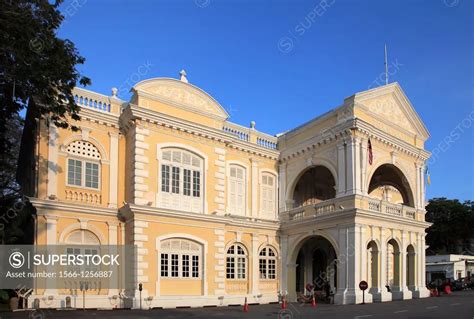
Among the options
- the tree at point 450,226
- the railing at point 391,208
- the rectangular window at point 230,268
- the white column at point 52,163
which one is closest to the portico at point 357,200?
the railing at point 391,208

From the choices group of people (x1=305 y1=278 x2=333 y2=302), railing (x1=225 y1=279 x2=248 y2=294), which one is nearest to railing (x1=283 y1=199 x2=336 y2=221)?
group of people (x1=305 y1=278 x2=333 y2=302)

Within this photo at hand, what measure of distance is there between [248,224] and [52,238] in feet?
34.0

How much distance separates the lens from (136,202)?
20438 mm

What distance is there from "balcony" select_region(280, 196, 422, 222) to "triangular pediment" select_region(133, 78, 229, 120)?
6827mm

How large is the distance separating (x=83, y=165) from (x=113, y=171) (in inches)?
55.4

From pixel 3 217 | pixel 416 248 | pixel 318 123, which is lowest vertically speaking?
pixel 416 248

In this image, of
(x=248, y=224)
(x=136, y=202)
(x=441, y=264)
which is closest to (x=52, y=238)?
(x=136, y=202)

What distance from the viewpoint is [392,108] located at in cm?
2675

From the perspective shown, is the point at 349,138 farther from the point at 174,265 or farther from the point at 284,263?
the point at 174,265

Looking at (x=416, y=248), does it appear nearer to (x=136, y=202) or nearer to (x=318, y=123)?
(x=318, y=123)

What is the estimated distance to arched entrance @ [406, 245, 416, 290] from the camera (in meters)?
26.6

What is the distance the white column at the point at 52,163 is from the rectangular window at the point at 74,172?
25.7 inches

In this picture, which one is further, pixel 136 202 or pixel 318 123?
pixel 318 123

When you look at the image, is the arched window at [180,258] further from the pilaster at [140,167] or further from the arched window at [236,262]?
the arched window at [236,262]
